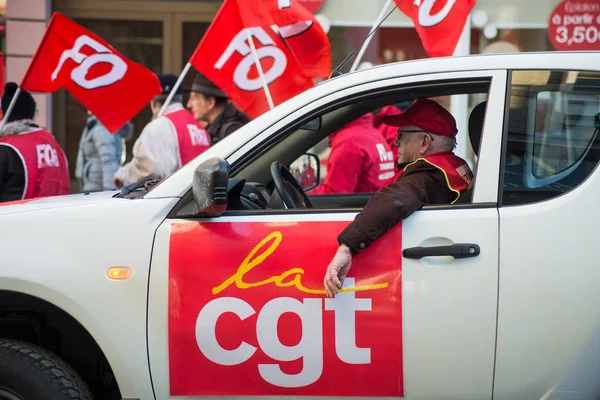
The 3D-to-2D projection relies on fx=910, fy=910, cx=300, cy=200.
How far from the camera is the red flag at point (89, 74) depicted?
6602 mm

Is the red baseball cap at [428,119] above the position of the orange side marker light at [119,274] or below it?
above

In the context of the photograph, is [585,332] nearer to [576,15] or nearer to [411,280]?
[411,280]

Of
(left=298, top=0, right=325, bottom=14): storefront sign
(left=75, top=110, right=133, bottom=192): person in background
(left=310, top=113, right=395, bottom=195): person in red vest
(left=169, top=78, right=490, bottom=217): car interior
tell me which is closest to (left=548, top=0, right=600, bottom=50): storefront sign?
(left=298, top=0, right=325, bottom=14): storefront sign

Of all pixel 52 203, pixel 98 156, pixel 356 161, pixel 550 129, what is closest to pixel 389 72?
pixel 550 129

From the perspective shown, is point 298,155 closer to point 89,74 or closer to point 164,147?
point 164,147

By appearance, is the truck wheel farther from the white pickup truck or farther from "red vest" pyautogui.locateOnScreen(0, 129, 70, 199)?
"red vest" pyautogui.locateOnScreen(0, 129, 70, 199)

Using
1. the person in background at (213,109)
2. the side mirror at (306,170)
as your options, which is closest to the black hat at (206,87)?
the person in background at (213,109)

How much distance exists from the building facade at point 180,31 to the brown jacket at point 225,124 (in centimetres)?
314

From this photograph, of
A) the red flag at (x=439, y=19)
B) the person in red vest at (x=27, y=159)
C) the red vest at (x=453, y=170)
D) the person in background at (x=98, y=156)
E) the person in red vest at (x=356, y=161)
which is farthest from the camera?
A: the person in background at (x=98, y=156)

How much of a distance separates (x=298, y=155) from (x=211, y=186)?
1729 millimetres

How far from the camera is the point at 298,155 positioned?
479 centimetres

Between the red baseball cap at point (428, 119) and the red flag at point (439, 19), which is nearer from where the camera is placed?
the red baseball cap at point (428, 119)

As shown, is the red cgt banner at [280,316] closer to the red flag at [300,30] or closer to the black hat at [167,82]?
the red flag at [300,30]

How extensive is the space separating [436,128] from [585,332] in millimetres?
1017
